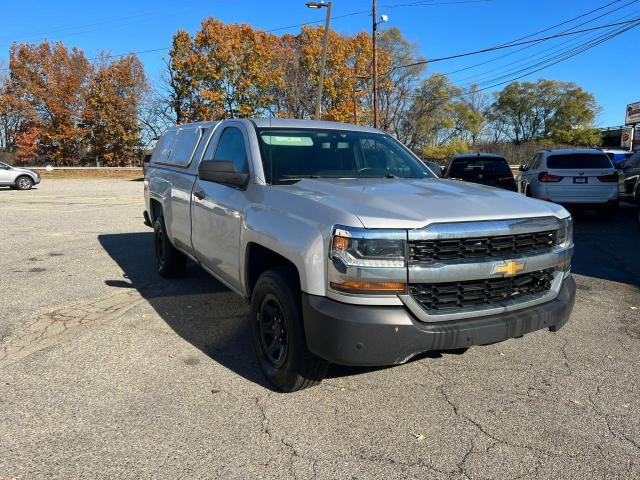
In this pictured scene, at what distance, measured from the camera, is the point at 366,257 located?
113 inches

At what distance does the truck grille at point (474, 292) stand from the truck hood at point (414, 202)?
0.38 meters

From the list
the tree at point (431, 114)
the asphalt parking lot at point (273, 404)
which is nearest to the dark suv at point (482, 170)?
the asphalt parking lot at point (273, 404)

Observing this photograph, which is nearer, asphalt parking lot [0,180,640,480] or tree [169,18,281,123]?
asphalt parking lot [0,180,640,480]

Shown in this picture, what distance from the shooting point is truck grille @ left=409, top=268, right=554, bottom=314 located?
2992 millimetres

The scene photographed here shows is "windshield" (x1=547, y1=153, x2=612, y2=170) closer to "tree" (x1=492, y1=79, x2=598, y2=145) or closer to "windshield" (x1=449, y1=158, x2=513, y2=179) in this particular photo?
"windshield" (x1=449, y1=158, x2=513, y2=179)

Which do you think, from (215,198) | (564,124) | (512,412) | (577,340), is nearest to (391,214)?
(512,412)

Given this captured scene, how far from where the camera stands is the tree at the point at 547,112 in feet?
257

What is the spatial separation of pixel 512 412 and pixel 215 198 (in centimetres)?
284

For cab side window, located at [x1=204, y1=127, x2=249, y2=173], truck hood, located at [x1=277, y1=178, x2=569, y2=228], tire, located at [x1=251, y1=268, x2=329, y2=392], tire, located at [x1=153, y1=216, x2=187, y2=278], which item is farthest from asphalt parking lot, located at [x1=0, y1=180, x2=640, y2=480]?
cab side window, located at [x1=204, y1=127, x2=249, y2=173]

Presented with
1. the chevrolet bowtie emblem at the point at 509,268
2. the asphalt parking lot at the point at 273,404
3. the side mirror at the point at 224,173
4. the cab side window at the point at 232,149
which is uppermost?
the cab side window at the point at 232,149

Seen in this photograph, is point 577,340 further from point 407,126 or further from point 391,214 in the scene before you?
point 407,126

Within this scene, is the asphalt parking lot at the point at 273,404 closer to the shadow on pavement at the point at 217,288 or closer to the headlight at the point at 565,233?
the shadow on pavement at the point at 217,288

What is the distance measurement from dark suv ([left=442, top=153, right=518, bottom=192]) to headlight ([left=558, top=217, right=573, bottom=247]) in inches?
330

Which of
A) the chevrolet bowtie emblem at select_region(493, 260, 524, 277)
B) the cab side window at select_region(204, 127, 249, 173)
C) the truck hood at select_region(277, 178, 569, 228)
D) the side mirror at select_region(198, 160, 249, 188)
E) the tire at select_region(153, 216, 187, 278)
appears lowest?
the tire at select_region(153, 216, 187, 278)
